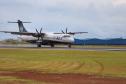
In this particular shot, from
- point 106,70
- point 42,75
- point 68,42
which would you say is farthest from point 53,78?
point 68,42

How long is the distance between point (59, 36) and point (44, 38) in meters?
5.21

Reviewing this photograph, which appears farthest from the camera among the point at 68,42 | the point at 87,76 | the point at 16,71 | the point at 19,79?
the point at 68,42

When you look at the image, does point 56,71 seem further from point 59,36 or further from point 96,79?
point 59,36

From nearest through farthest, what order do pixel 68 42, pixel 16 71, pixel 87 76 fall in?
pixel 87 76, pixel 16 71, pixel 68 42

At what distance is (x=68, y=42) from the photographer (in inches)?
4114

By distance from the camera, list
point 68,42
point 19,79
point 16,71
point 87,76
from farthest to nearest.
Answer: point 68,42
point 16,71
point 87,76
point 19,79

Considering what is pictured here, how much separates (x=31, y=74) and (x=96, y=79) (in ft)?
16.7

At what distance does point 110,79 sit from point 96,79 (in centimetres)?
96

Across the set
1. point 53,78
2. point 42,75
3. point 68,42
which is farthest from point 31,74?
point 68,42

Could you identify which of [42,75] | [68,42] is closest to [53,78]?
[42,75]

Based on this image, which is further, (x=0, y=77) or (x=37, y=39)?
(x=37, y=39)

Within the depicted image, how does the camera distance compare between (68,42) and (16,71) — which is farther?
(68,42)

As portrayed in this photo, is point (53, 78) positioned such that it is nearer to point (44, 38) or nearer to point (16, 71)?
point (16, 71)

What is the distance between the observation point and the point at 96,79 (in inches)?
1057
